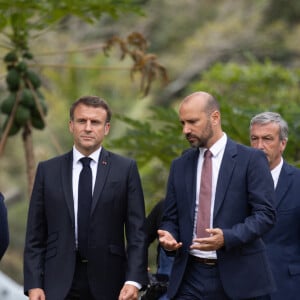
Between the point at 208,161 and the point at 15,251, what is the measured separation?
52.9 ft

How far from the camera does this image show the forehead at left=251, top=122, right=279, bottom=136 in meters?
5.90

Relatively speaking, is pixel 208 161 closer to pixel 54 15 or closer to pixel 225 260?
pixel 225 260

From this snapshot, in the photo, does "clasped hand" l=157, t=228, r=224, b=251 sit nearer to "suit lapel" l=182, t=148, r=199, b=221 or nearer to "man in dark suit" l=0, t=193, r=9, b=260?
"suit lapel" l=182, t=148, r=199, b=221

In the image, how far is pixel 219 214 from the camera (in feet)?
16.7

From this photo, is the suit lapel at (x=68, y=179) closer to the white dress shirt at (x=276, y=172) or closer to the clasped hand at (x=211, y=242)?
the clasped hand at (x=211, y=242)

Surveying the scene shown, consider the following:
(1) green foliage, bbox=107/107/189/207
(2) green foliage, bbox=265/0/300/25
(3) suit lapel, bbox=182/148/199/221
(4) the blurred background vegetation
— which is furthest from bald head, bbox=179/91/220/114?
(2) green foliage, bbox=265/0/300/25

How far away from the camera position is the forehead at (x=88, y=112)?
5.36 metres

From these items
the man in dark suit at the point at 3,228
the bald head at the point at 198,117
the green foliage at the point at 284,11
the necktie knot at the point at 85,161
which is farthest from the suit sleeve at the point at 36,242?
the green foliage at the point at 284,11

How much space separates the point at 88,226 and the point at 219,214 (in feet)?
2.51

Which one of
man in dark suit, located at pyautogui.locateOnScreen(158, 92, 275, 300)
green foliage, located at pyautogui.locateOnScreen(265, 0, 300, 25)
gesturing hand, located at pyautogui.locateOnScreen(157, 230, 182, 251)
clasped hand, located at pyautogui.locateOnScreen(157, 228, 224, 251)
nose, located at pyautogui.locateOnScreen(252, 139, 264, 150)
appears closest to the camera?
clasped hand, located at pyautogui.locateOnScreen(157, 228, 224, 251)

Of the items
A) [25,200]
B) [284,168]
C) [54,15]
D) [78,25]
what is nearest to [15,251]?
[25,200]

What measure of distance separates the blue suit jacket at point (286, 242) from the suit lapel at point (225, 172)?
72 cm

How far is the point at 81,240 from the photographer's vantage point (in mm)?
5355

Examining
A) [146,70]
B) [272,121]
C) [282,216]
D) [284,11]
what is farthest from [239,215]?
[284,11]
